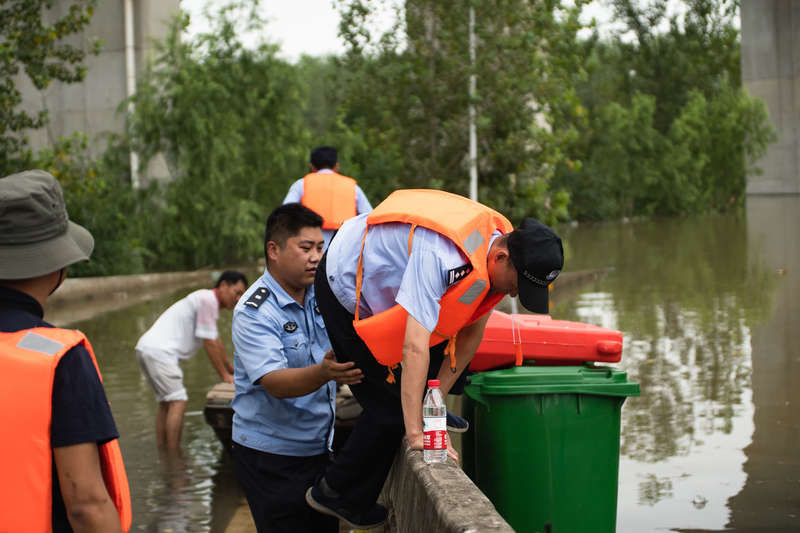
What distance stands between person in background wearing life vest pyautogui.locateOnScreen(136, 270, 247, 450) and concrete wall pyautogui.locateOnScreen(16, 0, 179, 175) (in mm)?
17815

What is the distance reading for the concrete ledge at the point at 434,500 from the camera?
360cm

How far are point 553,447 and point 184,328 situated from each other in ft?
14.1

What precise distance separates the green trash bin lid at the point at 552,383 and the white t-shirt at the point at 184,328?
3.73m

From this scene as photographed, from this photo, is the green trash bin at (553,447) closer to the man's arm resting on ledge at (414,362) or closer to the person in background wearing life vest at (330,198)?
the man's arm resting on ledge at (414,362)

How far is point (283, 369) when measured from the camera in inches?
176

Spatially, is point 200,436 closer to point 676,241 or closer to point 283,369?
point 283,369

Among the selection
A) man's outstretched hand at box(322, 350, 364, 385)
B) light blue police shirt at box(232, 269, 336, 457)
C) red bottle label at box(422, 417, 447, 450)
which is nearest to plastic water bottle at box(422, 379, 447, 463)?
red bottle label at box(422, 417, 447, 450)

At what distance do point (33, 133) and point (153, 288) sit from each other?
9388mm

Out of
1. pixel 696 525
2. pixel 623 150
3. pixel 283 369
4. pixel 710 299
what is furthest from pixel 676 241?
pixel 283 369

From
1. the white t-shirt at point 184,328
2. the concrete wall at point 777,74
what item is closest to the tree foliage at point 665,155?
the concrete wall at point 777,74

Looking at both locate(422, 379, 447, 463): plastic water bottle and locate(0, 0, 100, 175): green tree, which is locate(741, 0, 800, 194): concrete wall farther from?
locate(422, 379, 447, 463): plastic water bottle

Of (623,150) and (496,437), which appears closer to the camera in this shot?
(496,437)

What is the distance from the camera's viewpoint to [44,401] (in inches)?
101

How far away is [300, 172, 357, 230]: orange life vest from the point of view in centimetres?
861
